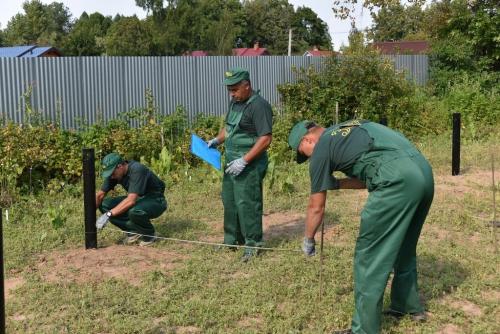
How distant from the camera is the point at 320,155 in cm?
381

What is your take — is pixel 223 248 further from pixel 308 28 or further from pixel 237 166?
pixel 308 28

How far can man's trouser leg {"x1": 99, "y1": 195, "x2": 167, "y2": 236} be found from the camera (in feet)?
19.7

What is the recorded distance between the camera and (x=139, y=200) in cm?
614

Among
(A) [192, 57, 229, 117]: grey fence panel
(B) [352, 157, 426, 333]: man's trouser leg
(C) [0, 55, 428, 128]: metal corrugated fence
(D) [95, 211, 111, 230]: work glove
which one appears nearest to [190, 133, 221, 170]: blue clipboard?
(D) [95, 211, 111, 230]: work glove

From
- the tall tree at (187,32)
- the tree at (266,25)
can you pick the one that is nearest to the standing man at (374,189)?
the tall tree at (187,32)

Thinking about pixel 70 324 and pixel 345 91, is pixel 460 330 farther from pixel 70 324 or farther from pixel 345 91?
pixel 345 91

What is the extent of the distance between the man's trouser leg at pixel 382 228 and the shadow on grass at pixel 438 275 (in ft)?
3.63

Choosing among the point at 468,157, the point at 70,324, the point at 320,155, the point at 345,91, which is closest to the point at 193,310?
the point at 70,324

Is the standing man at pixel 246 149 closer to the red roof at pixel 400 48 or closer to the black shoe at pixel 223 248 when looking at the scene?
the black shoe at pixel 223 248

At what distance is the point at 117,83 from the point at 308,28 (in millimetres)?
74590

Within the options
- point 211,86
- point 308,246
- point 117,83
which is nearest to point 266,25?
point 211,86

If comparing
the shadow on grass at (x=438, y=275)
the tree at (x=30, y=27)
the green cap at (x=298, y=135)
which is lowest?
the shadow on grass at (x=438, y=275)

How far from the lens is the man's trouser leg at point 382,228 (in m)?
3.75

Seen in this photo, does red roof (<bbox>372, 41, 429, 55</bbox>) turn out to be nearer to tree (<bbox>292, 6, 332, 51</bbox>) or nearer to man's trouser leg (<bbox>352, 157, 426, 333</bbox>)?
man's trouser leg (<bbox>352, 157, 426, 333</bbox>)
